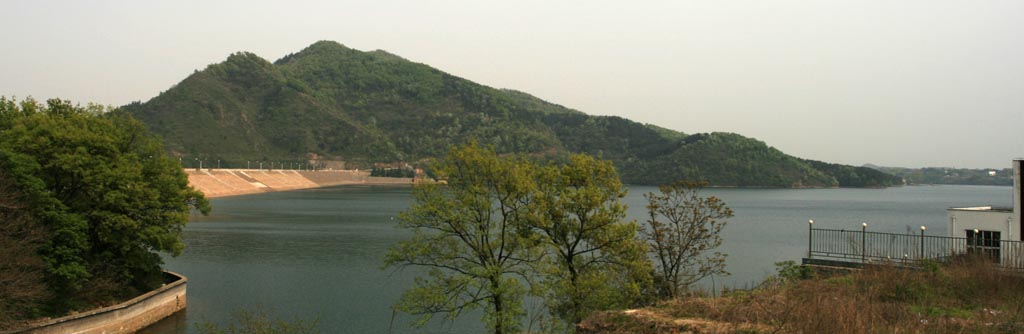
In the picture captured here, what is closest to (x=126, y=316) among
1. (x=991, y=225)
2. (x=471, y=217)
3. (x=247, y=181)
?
(x=471, y=217)

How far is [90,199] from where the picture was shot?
98.8 ft

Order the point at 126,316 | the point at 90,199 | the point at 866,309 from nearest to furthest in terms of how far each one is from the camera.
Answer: the point at 866,309
the point at 126,316
the point at 90,199

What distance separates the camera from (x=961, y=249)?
25.8 meters

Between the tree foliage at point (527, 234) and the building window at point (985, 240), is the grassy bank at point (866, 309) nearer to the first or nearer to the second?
the tree foliage at point (527, 234)

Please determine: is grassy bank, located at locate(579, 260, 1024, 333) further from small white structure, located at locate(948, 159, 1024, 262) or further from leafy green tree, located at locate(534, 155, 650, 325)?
small white structure, located at locate(948, 159, 1024, 262)

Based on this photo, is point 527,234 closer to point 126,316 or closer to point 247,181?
point 126,316

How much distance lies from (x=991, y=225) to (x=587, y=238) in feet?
42.7

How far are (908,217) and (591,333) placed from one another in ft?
329

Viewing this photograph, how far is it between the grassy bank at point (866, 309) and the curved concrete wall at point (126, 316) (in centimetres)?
1954

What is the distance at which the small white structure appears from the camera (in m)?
23.6

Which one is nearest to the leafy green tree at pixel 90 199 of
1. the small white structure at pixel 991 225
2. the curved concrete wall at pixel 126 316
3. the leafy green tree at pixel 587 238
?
the curved concrete wall at pixel 126 316

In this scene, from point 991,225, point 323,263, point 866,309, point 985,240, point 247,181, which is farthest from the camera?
point 247,181

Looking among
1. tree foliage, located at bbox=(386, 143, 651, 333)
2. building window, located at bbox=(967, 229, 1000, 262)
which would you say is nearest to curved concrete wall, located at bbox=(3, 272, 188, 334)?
tree foliage, located at bbox=(386, 143, 651, 333)

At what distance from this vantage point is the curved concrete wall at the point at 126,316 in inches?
986
